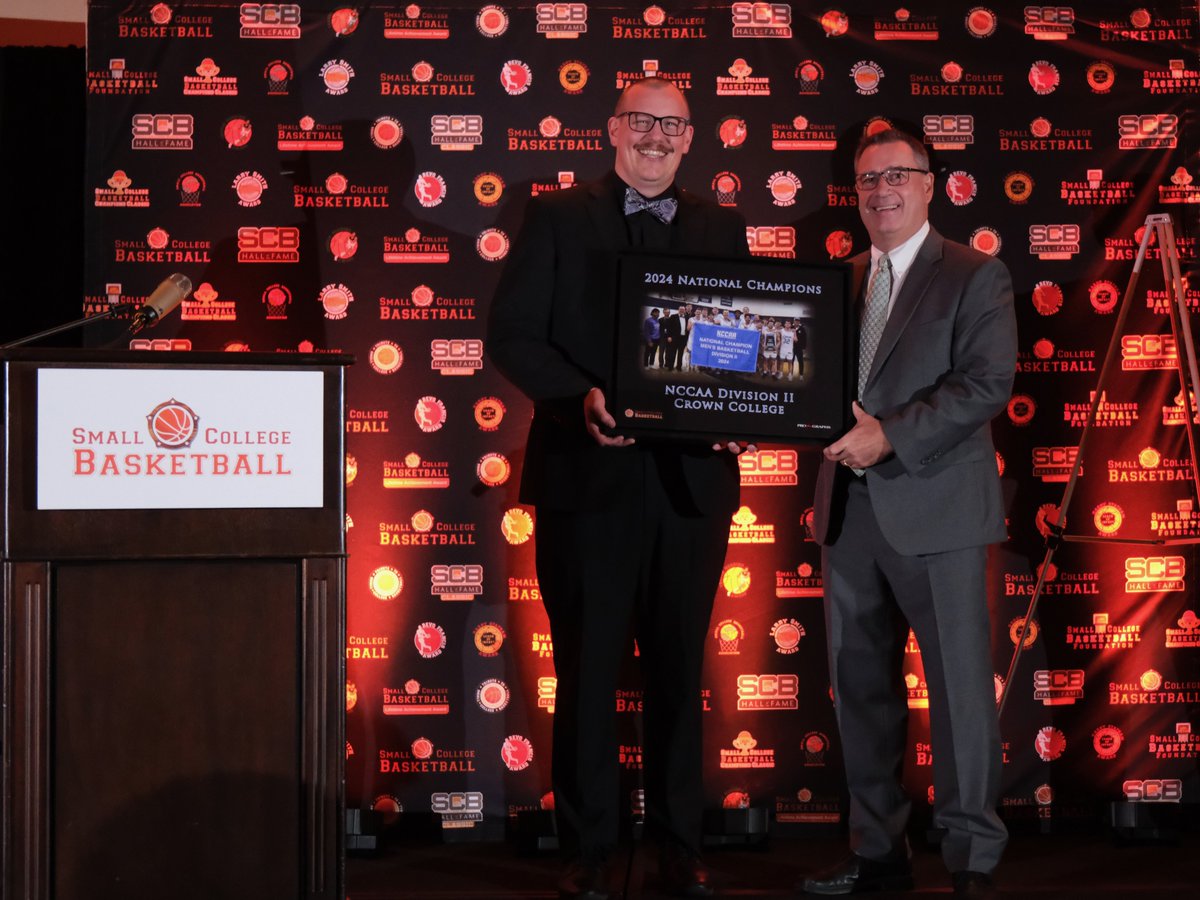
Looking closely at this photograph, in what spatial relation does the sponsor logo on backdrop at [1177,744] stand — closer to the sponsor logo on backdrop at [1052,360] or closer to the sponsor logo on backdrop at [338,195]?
the sponsor logo on backdrop at [1052,360]

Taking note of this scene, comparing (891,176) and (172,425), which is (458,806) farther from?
(891,176)

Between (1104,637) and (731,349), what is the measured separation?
77.6 inches

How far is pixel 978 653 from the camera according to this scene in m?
2.86

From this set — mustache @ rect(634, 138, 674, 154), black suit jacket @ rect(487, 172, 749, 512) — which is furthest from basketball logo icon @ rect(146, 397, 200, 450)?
mustache @ rect(634, 138, 674, 154)

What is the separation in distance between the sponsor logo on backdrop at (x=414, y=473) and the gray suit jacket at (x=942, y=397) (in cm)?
150

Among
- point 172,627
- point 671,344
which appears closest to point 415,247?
point 671,344

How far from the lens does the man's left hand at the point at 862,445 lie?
2.78 metres

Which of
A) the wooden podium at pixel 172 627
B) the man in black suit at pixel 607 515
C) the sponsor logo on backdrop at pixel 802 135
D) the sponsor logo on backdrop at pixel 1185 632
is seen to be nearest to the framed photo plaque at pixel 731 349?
the man in black suit at pixel 607 515

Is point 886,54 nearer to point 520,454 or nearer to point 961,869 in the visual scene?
point 520,454

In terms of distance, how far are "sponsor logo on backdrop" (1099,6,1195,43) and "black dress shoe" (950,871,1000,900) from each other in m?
2.83

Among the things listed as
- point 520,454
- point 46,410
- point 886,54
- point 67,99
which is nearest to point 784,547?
point 520,454

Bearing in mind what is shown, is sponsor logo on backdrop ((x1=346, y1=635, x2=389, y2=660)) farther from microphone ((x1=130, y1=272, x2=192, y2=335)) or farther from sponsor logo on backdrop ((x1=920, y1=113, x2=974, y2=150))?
sponsor logo on backdrop ((x1=920, y1=113, x2=974, y2=150))

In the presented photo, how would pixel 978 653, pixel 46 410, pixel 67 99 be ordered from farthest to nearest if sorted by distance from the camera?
pixel 67 99 → pixel 978 653 → pixel 46 410

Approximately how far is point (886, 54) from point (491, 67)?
136 cm
